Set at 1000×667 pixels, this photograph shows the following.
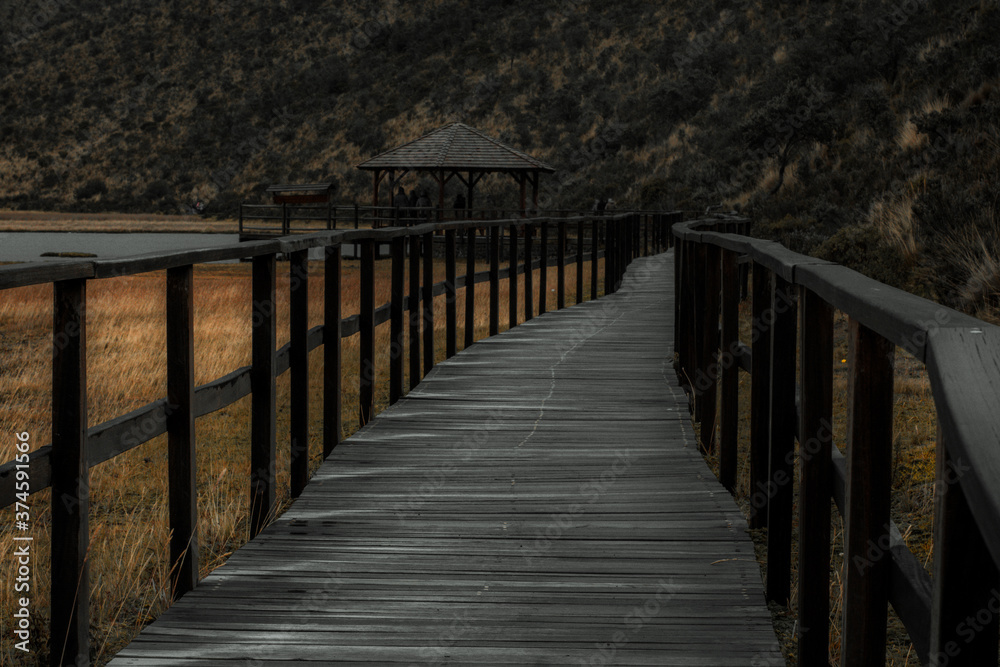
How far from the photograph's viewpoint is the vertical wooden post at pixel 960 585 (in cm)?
165

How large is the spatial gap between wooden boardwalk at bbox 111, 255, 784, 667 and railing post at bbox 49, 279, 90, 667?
20cm

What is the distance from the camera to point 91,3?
274 ft

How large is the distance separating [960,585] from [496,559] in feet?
7.98

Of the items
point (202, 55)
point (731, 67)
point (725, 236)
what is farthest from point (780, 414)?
point (202, 55)

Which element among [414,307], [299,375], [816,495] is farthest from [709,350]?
[816,495]

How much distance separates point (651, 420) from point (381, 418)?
1596 millimetres

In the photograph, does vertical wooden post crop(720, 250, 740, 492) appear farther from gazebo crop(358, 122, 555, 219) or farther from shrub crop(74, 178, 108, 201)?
shrub crop(74, 178, 108, 201)

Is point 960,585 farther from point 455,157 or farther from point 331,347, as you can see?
point 455,157

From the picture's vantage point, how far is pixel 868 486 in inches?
90.2

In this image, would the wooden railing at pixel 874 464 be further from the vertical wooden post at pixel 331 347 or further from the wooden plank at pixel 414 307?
the wooden plank at pixel 414 307

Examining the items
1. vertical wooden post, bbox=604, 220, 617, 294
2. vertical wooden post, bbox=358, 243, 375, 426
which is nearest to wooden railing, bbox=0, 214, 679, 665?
vertical wooden post, bbox=358, 243, 375, 426

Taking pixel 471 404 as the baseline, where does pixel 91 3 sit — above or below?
above

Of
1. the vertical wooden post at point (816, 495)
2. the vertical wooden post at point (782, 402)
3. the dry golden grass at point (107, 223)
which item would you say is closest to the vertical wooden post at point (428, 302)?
the vertical wooden post at point (782, 402)

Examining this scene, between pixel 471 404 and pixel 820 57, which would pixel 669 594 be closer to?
pixel 471 404
